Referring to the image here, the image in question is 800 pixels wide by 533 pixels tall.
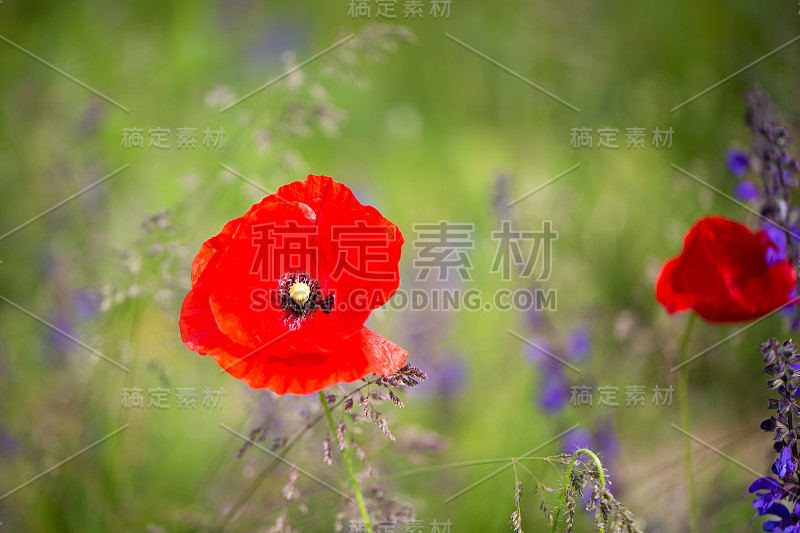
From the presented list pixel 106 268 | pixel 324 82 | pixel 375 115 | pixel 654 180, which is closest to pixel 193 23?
pixel 324 82

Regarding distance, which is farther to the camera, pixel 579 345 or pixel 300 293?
pixel 579 345

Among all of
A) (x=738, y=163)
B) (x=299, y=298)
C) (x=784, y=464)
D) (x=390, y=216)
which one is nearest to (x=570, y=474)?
(x=784, y=464)

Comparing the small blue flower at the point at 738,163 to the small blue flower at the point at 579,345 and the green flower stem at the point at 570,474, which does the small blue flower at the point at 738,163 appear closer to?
the small blue flower at the point at 579,345

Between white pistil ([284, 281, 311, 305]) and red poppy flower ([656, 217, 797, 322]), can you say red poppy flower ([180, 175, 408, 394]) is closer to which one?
white pistil ([284, 281, 311, 305])

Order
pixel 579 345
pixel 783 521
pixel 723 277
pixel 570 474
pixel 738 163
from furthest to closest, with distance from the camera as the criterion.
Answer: pixel 579 345 → pixel 738 163 → pixel 723 277 → pixel 783 521 → pixel 570 474

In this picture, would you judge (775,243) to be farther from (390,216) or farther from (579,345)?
(390,216)

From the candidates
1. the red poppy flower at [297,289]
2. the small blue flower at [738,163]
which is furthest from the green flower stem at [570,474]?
the small blue flower at [738,163]

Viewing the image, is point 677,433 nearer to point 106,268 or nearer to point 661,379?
point 661,379
